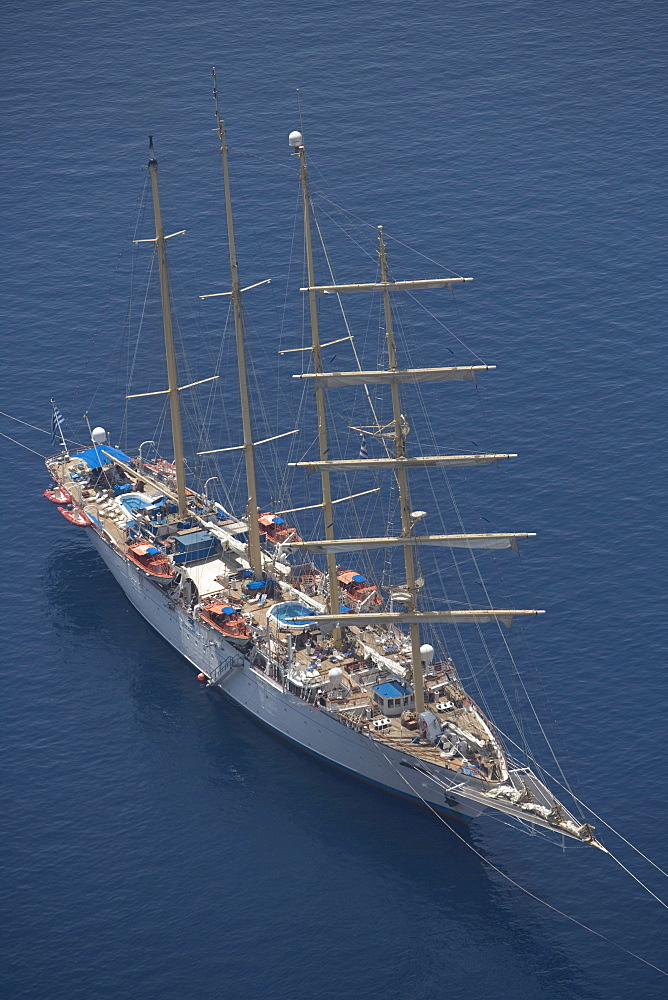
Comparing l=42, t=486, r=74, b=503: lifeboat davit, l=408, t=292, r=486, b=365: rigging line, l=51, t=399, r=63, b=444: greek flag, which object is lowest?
l=42, t=486, r=74, b=503: lifeboat davit

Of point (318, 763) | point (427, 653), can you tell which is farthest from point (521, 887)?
point (318, 763)

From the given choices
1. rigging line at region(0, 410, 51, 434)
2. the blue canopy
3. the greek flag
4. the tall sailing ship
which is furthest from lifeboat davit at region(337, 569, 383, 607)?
rigging line at region(0, 410, 51, 434)

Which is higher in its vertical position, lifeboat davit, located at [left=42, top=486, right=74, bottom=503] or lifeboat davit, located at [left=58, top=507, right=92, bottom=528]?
lifeboat davit, located at [left=42, top=486, right=74, bottom=503]

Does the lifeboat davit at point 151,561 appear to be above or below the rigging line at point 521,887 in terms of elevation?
above

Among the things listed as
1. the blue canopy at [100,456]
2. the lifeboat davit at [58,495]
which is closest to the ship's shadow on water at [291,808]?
the lifeboat davit at [58,495]

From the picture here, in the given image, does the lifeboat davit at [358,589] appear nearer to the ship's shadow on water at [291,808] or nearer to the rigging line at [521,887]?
the ship's shadow on water at [291,808]

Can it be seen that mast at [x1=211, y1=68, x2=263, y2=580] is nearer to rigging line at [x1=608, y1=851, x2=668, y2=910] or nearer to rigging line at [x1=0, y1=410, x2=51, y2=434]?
rigging line at [x1=0, y1=410, x2=51, y2=434]

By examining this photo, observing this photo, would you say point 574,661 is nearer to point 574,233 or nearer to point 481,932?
point 481,932
